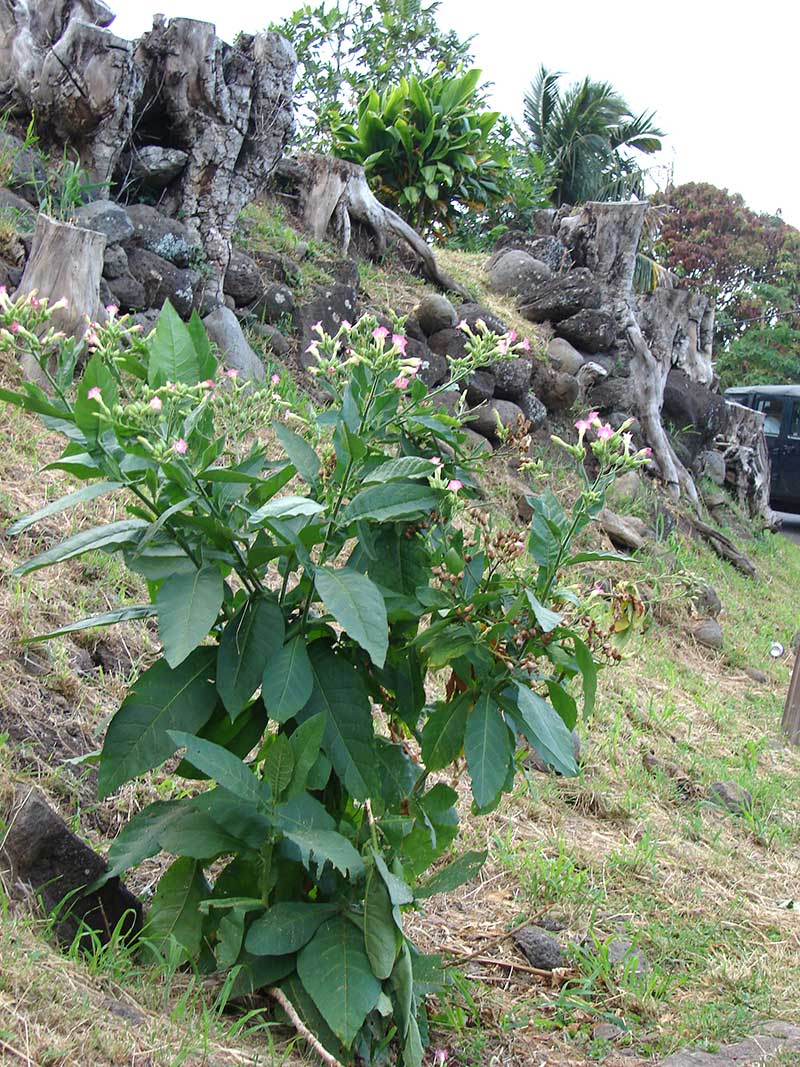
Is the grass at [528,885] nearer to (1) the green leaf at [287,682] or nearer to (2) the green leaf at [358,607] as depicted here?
(1) the green leaf at [287,682]

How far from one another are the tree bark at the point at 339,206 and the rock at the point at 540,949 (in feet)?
23.5

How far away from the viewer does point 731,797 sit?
4.89 meters

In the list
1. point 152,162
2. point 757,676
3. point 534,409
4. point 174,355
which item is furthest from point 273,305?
point 174,355

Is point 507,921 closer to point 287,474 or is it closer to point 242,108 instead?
point 287,474

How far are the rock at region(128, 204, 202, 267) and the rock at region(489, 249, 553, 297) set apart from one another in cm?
499

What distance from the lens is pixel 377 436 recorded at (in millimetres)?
2215

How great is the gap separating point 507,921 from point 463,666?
59.8 inches

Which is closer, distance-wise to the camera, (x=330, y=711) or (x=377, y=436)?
(x=330, y=711)

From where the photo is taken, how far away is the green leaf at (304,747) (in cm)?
195

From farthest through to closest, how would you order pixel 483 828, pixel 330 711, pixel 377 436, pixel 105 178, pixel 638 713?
1. pixel 105 178
2. pixel 638 713
3. pixel 483 828
4. pixel 377 436
5. pixel 330 711

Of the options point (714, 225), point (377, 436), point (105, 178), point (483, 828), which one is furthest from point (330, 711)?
point (714, 225)

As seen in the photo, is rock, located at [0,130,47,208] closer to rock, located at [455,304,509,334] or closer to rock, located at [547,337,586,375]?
rock, located at [455,304,509,334]

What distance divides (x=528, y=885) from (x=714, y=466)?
33.9 ft

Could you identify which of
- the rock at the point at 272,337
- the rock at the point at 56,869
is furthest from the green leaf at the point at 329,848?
the rock at the point at 272,337
